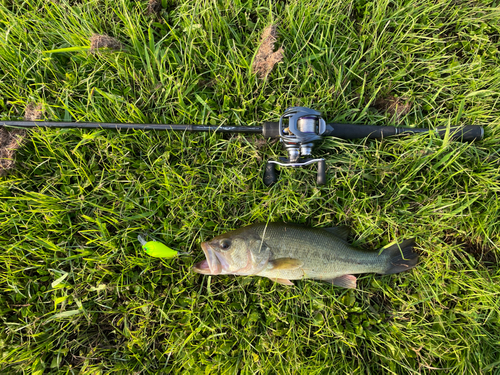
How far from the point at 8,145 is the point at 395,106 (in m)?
4.14

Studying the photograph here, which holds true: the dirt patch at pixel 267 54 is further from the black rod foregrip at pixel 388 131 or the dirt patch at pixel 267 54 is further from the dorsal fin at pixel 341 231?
the dorsal fin at pixel 341 231

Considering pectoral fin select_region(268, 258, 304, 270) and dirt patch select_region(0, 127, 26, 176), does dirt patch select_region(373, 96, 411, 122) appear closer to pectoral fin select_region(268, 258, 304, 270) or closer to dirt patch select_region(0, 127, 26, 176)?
pectoral fin select_region(268, 258, 304, 270)

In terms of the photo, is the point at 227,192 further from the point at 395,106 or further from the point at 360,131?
the point at 395,106

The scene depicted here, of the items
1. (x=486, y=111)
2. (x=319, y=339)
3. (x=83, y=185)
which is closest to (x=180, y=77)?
(x=83, y=185)

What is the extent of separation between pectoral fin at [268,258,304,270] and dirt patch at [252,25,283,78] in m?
1.92

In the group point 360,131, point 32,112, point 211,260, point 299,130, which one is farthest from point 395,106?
point 32,112

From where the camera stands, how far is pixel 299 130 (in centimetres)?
245

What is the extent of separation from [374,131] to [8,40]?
12.9ft

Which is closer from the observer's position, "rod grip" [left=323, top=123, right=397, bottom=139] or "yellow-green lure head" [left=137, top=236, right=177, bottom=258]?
"yellow-green lure head" [left=137, top=236, right=177, bottom=258]

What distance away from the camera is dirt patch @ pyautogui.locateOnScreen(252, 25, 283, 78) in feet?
9.14

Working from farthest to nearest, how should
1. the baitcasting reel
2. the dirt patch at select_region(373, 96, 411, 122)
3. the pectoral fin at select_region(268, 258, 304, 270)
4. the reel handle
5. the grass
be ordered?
the dirt patch at select_region(373, 96, 411, 122) < the reel handle < the grass < the pectoral fin at select_region(268, 258, 304, 270) < the baitcasting reel

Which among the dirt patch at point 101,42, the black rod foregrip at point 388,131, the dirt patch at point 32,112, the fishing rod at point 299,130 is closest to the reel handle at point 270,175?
the fishing rod at point 299,130

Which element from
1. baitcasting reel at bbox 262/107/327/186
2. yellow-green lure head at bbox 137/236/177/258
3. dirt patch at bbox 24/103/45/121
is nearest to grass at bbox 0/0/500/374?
dirt patch at bbox 24/103/45/121

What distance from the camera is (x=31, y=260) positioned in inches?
105
